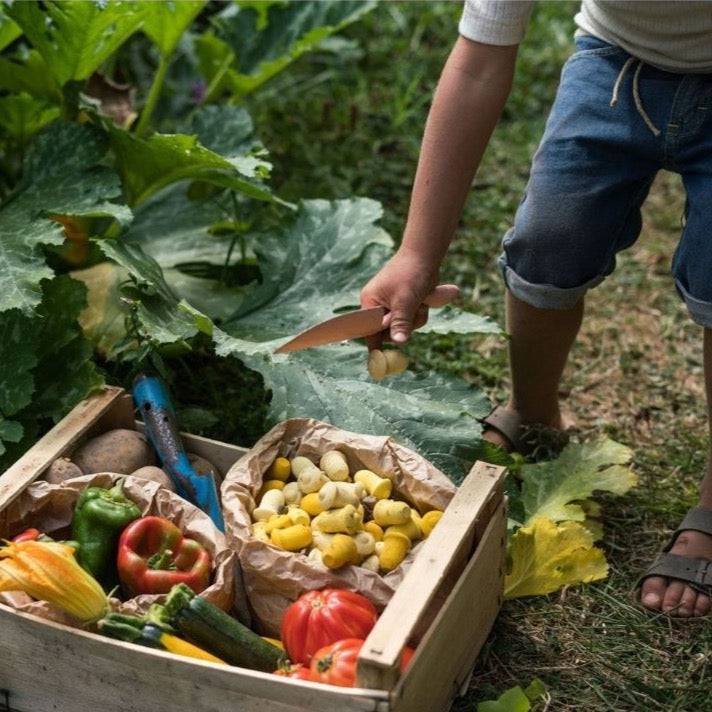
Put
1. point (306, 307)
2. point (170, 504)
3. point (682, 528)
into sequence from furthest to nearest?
point (306, 307), point (682, 528), point (170, 504)

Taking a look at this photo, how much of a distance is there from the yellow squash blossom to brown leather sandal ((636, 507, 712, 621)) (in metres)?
1.10

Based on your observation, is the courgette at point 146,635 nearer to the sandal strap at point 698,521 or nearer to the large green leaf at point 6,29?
the sandal strap at point 698,521

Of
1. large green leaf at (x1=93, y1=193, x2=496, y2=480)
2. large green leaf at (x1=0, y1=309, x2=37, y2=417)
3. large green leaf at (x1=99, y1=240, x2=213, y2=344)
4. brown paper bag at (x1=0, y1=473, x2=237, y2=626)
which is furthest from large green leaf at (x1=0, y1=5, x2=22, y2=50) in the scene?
brown paper bag at (x1=0, y1=473, x2=237, y2=626)

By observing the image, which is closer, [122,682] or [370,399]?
[122,682]

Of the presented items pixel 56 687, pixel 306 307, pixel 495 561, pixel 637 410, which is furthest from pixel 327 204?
pixel 56 687

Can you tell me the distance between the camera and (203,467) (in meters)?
2.30

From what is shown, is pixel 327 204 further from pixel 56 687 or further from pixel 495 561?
pixel 56 687

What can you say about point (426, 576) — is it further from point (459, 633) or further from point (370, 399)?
point (370, 399)

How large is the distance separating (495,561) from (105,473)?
2.41ft

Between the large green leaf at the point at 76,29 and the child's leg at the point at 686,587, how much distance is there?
157 cm

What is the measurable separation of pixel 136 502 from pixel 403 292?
62 cm

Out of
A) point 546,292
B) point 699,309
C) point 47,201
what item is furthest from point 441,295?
point 47,201

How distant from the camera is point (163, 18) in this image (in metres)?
3.01

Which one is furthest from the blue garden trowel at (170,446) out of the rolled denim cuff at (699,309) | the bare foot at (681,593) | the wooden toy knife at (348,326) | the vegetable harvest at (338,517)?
the rolled denim cuff at (699,309)
